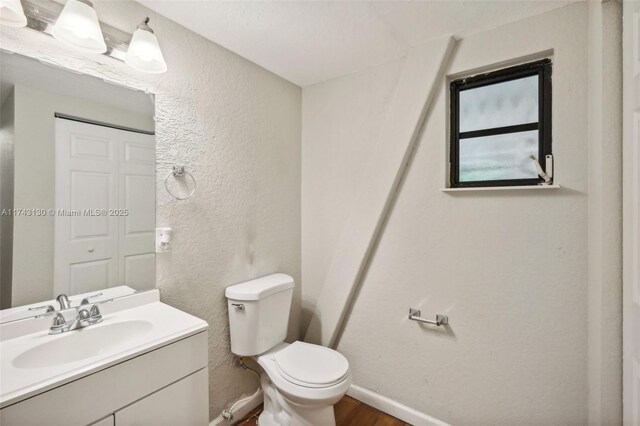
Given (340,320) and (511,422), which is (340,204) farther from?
(511,422)

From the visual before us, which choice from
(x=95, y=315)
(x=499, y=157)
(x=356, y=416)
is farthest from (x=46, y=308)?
(x=499, y=157)

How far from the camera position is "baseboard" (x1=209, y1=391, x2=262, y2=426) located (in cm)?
165

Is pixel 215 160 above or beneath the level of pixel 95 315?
above

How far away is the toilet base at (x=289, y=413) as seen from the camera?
1.50m

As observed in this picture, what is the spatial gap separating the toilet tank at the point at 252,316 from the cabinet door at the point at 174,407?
48 cm

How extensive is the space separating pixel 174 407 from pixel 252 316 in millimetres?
622

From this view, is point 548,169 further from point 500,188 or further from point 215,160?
point 215,160

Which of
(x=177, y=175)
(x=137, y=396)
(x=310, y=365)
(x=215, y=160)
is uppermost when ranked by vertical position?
(x=215, y=160)

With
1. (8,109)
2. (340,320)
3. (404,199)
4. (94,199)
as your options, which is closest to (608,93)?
(404,199)

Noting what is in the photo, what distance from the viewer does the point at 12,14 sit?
97 centimetres

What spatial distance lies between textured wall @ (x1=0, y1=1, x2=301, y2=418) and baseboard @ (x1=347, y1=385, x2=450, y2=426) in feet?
2.37

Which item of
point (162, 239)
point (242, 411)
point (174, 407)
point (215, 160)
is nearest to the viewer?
point (174, 407)

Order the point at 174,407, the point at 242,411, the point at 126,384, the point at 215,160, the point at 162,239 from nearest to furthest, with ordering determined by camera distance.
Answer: the point at 126,384 < the point at 174,407 < the point at 162,239 < the point at 215,160 < the point at 242,411

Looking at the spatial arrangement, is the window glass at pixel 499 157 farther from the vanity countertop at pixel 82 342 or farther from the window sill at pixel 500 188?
the vanity countertop at pixel 82 342
